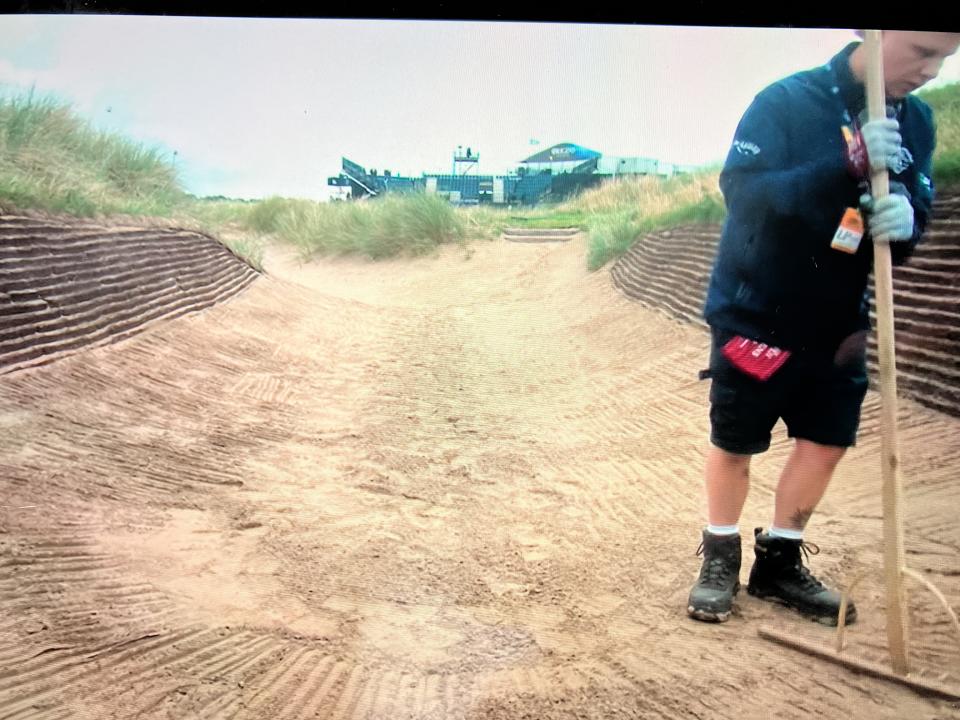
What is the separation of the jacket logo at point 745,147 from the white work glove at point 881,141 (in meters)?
0.20

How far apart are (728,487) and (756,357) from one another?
30cm

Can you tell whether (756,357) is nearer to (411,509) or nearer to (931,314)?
(931,314)

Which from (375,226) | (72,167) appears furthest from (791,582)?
(72,167)

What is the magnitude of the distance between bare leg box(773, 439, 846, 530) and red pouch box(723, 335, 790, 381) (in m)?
0.20

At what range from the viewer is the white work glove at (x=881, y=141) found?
5.35 feet

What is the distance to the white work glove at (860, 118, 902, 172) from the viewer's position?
1632mm

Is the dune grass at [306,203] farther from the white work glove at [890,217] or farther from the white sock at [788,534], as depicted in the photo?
the white sock at [788,534]

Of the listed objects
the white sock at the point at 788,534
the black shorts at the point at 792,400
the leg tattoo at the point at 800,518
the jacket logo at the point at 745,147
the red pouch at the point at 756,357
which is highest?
the jacket logo at the point at 745,147

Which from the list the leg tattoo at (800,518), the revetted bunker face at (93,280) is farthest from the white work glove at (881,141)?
the revetted bunker face at (93,280)

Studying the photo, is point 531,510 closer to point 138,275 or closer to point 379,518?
point 379,518

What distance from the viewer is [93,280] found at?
207 centimetres

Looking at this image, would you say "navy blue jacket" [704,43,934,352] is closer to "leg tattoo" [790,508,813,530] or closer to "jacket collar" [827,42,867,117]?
"jacket collar" [827,42,867,117]

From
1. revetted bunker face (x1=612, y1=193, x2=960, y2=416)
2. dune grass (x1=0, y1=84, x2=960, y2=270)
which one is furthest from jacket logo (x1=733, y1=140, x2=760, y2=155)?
revetted bunker face (x1=612, y1=193, x2=960, y2=416)

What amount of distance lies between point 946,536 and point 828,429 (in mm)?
373
